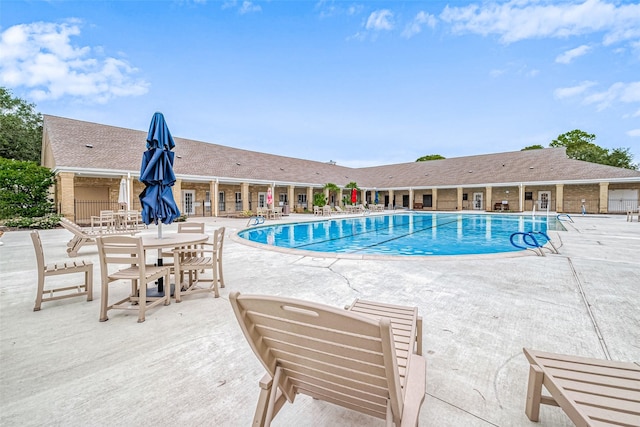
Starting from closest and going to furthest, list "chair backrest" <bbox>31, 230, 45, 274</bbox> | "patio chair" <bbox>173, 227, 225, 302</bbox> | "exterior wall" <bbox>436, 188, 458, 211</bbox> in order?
"chair backrest" <bbox>31, 230, 45, 274</bbox> → "patio chair" <bbox>173, 227, 225, 302</bbox> → "exterior wall" <bbox>436, 188, 458, 211</bbox>

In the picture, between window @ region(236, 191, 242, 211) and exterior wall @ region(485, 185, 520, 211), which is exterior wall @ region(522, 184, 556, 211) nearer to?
exterior wall @ region(485, 185, 520, 211)

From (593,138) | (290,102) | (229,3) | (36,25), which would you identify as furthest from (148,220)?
(593,138)

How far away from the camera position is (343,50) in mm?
24094

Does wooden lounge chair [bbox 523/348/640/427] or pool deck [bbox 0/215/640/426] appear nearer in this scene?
wooden lounge chair [bbox 523/348/640/427]

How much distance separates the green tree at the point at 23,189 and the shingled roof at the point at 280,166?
1365mm

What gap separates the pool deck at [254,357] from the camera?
6.36ft

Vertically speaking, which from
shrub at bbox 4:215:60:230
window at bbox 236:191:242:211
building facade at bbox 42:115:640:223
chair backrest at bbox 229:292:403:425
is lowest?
shrub at bbox 4:215:60:230

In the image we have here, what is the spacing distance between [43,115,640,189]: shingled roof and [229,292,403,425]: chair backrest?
65.6 ft

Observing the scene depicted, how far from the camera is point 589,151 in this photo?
39.5 m

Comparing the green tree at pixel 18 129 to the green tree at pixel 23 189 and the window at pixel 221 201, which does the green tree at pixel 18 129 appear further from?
the window at pixel 221 201

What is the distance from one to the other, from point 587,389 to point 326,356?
4.87 feet

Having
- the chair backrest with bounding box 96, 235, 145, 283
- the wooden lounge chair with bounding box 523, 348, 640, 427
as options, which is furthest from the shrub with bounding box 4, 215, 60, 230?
the wooden lounge chair with bounding box 523, 348, 640, 427

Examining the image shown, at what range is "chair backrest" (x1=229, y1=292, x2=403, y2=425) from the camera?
43.0 inches

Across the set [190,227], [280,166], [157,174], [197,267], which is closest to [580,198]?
[280,166]
